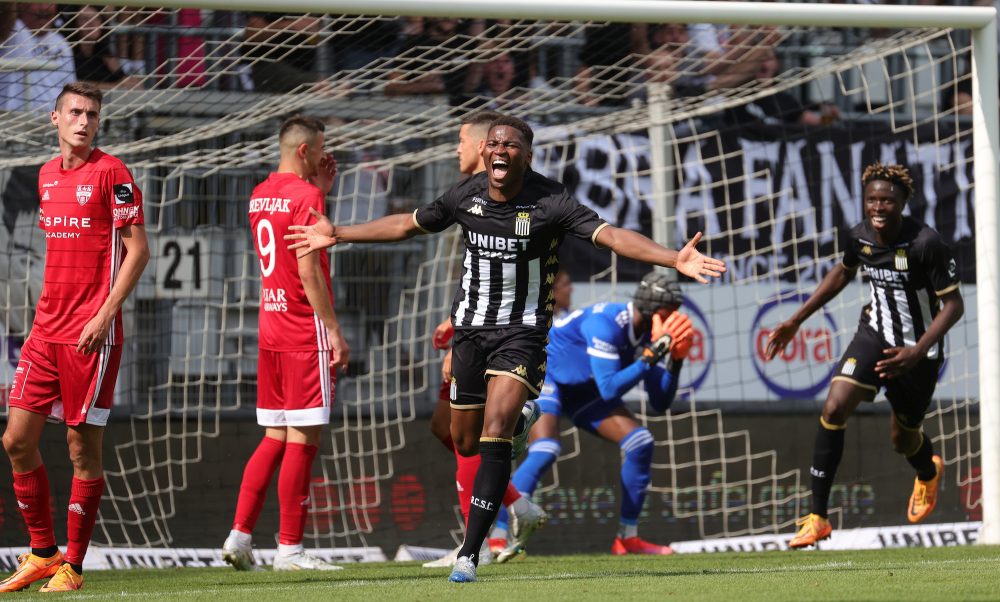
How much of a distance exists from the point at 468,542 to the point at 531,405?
0.99 m

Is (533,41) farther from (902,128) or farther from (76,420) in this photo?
(76,420)

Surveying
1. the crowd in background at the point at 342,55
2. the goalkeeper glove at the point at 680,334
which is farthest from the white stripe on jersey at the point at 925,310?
the crowd in background at the point at 342,55

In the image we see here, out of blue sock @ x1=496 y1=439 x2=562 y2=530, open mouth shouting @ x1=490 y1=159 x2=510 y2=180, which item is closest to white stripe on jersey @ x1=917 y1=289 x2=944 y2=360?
blue sock @ x1=496 y1=439 x2=562 y2=530

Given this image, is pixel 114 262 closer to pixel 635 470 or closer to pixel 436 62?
pixel 436 62

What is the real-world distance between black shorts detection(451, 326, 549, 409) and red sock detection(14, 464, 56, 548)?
1827mm

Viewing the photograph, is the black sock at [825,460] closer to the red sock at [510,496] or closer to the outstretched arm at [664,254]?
the red sock at [510,496]

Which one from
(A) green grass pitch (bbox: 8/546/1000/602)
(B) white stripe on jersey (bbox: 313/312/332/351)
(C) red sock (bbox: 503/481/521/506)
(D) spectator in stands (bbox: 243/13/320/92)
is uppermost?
(D) spectator in stands (bbox: 243/13/320/92)

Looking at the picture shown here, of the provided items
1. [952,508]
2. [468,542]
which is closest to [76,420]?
[468,542]

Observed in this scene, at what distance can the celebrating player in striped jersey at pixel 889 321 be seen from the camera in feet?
23.0

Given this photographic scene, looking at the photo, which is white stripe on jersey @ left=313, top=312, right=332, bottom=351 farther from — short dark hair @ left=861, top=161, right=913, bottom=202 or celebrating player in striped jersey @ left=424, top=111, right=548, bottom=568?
short dark hair @ left=861, top=161, right=913, bottom=202

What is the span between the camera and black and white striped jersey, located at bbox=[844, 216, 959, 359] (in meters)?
7.05

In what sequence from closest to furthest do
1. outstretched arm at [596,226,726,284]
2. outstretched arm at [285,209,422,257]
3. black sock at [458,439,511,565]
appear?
outstretched arm at [596,226,726,284], black sock at [458,439,511,565], outstretched arm at [285,209,422,257]

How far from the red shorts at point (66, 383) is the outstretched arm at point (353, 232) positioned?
95 cm

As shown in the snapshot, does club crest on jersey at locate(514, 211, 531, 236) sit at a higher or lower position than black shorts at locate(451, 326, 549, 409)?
higher
